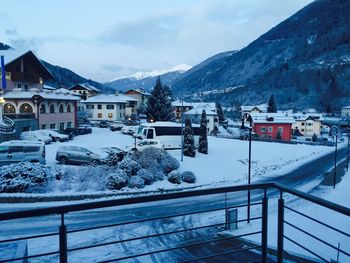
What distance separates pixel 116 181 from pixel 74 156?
5385mm

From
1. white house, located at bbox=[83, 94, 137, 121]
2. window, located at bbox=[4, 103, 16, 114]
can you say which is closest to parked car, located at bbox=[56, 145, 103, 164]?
window, located at bbox=[4, 103, 16, 114]

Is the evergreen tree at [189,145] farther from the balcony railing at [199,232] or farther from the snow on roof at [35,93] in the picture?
the snow on roof at [35,93]

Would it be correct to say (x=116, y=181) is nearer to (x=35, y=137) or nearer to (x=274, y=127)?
(x=35, y=137)

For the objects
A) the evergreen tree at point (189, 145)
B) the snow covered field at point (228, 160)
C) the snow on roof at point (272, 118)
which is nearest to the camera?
the snow covered field at point (228, 160)

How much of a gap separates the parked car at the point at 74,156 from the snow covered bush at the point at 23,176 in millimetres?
3733

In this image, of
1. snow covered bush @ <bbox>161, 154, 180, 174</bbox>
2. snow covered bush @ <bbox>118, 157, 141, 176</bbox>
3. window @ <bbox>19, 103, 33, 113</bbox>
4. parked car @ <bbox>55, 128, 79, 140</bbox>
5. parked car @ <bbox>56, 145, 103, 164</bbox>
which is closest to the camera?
snow covered bush @ <bbox>118, 157, 141, 176</bbox>

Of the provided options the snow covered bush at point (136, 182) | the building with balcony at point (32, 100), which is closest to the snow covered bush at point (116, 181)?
the snow covered bush at point (136, 182)

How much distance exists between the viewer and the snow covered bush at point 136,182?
24.7 metres

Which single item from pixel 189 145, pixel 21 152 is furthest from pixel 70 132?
pixel 21 152

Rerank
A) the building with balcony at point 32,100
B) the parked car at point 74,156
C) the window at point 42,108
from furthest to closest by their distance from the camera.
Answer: the window at point 42,108 → the building with balcony at point 32,100 → the parked car at point 74,156

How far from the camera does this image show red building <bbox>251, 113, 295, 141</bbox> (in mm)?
73062

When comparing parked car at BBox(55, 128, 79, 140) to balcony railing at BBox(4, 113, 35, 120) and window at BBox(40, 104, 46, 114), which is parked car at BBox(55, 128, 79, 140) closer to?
window at BBox(40, 104, 46, 114)

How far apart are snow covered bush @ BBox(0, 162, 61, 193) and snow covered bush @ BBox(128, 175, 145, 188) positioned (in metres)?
5.28

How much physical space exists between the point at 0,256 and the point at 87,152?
20936 mm
